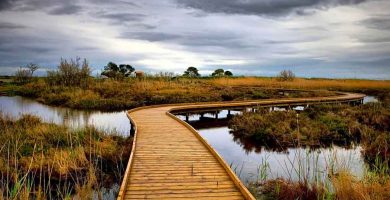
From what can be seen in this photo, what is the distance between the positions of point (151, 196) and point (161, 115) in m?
9.35

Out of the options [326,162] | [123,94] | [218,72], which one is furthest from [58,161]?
[218,72]

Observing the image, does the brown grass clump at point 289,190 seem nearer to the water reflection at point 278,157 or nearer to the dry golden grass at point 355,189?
the water reflection at point 278,157

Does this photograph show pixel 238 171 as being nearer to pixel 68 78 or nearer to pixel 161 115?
pixel 161 115

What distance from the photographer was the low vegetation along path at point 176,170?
5.70m

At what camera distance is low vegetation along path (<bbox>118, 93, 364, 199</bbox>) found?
18.7ft

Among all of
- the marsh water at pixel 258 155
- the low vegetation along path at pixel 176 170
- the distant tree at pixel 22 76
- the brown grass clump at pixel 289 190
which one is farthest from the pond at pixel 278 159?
the distant tree at pixel 22 76

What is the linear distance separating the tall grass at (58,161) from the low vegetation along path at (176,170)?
64 cm

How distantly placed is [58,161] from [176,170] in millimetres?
2938

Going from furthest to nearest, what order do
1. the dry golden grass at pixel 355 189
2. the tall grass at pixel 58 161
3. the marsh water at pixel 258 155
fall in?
the marsh water at pixel 258 155
the tall grass at pixel 58 161
the dry golden grass at pixel 355 189

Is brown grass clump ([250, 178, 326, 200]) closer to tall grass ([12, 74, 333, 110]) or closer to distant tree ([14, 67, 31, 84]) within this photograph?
tall grass ([12, 74, 333, 110])

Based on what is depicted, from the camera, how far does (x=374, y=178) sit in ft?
21.4

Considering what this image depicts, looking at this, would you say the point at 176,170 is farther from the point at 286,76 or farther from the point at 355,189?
the point at 286,76

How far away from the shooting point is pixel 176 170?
6.92 m

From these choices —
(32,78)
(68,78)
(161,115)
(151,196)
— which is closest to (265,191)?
(151,196)
